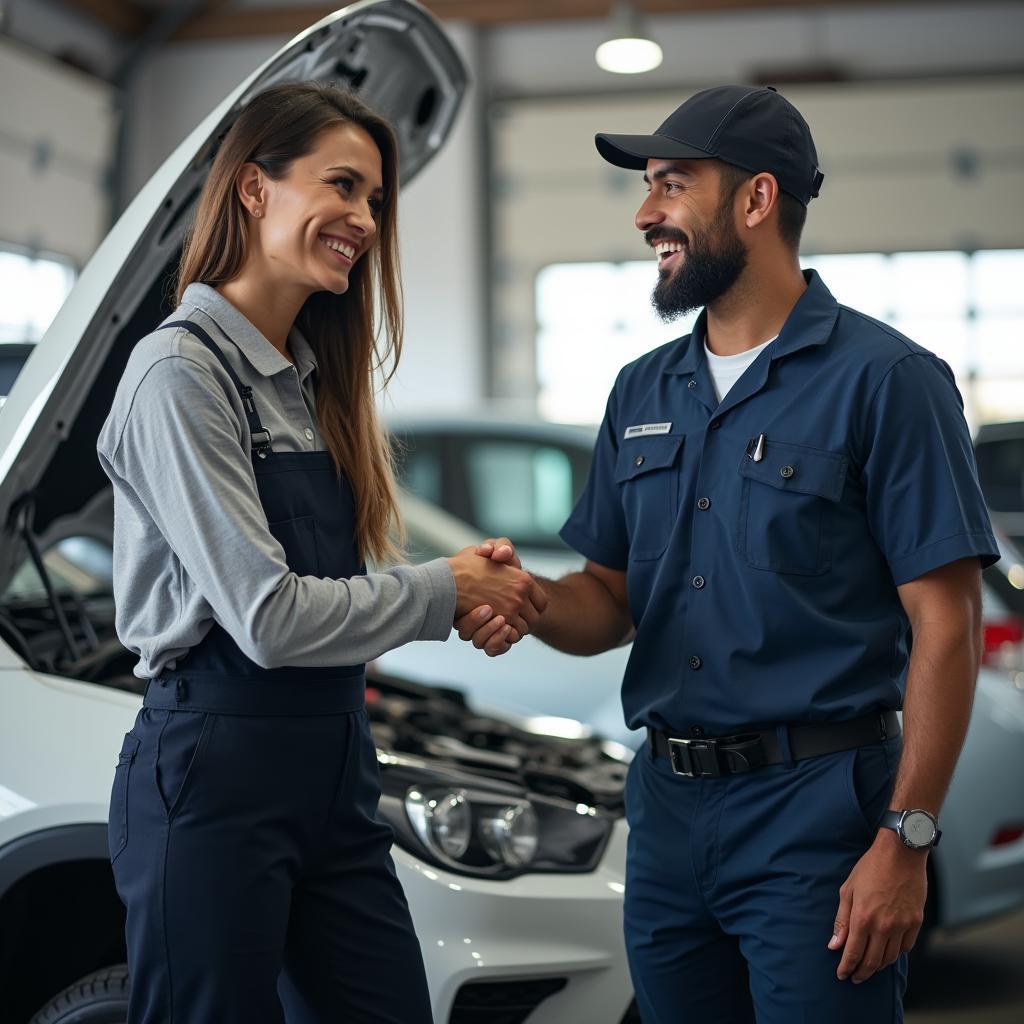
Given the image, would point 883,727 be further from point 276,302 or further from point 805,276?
point 276,302

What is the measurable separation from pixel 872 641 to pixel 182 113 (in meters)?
11.7

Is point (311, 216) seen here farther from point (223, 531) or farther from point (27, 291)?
point (27, 291)

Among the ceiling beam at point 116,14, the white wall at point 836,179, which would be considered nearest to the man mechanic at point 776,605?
the white wall at point 836,179

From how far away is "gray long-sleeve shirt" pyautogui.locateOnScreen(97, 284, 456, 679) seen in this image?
1.75 meters

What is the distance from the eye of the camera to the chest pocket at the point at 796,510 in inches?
77.2

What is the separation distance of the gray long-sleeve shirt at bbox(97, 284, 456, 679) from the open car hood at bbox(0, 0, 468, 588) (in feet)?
1.41

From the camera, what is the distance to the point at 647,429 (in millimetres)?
2217

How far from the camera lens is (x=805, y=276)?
2.20m

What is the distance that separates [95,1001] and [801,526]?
4.46 ft

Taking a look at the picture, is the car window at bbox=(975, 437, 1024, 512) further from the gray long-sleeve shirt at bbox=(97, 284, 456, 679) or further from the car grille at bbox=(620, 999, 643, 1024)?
the gray long-sleeve shirt at bbox=(97, 284, 456, 679)

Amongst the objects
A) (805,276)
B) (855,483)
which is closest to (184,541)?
(855,483)

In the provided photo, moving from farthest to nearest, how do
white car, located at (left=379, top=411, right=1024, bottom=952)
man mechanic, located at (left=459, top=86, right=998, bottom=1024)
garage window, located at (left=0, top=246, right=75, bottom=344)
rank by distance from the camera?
garage window, located at (left=0, top=246, right=75, bottom=344) → white car, located at (left=379, top=411, right=1024, bottom=952) → man mechanic, located at (left=459, top=86, right=998, bottom=1024)

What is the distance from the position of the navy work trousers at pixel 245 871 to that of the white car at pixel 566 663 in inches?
30.4

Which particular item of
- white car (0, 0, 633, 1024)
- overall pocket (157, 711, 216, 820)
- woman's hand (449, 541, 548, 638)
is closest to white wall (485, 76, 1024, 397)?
white car (0, 0, 633, 1024)
